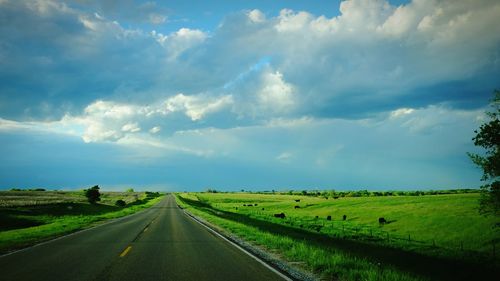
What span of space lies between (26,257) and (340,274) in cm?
1100

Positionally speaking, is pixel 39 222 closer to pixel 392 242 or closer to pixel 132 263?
pixel 132 263

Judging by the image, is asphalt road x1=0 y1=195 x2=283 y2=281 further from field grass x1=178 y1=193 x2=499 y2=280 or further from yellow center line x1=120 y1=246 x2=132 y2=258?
field grass x1=178 y1=193 x2=499 y2=280

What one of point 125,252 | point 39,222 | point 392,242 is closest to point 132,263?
point 125,252

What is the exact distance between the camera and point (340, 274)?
1077cm

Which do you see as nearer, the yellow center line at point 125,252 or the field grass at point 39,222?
the yellow center line at point 125,252

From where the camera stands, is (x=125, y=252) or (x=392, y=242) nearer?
(x=125, y=252)

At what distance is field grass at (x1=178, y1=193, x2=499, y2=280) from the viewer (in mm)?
12491

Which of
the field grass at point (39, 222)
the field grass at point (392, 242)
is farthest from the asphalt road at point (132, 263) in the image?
the field grass at point (39, 222)

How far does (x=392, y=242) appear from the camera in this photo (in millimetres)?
32281

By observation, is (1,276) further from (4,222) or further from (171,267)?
(4,222)

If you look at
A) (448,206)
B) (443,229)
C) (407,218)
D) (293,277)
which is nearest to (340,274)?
(293,277)

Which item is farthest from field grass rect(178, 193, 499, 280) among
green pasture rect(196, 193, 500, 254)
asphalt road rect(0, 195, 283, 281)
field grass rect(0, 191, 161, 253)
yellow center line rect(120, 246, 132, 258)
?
field grass rect(0, 191, 161, 253)

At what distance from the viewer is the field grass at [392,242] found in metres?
12.5

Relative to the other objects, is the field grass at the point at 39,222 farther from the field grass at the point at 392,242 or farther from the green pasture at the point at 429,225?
the green pasture at the point at 429,225
